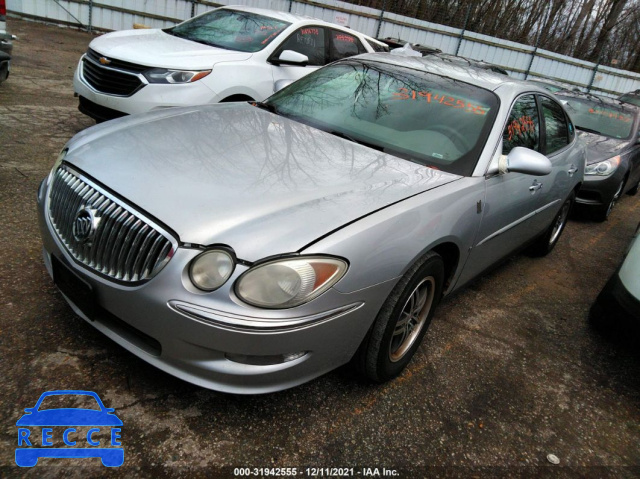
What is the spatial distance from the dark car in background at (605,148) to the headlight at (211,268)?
5574mm

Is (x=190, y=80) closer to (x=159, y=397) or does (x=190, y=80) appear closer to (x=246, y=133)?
(x=246, y=133)

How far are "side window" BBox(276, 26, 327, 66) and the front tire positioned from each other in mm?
4066

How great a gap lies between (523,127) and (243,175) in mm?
2149

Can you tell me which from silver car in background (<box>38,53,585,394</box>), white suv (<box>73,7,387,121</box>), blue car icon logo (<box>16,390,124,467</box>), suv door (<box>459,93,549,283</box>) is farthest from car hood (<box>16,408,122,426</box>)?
white suv (<box>73,7,387,121</box>)

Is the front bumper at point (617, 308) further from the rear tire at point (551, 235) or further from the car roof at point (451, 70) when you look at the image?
the car roof at point (451, 70)

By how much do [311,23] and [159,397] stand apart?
5369 mm

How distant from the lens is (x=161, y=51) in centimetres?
525

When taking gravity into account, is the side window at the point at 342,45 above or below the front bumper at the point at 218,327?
above

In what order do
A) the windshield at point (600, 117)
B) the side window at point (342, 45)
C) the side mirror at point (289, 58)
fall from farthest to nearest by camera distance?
1. the windshield at point (600, 117)
2. the side window at point (342, 45)
3. the side mirror at point (289, 58)

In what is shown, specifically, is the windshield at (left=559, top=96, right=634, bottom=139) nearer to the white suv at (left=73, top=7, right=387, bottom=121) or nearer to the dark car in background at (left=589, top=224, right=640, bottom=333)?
the white suv at (left=73, top=7, right=387, bottom=121)

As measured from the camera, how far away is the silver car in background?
6.50 ft

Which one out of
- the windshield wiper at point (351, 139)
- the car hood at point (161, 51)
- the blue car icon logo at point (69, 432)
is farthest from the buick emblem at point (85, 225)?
the car hood at point (161, 51)

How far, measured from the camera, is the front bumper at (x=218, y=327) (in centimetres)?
194

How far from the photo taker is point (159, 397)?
228 centimetres
